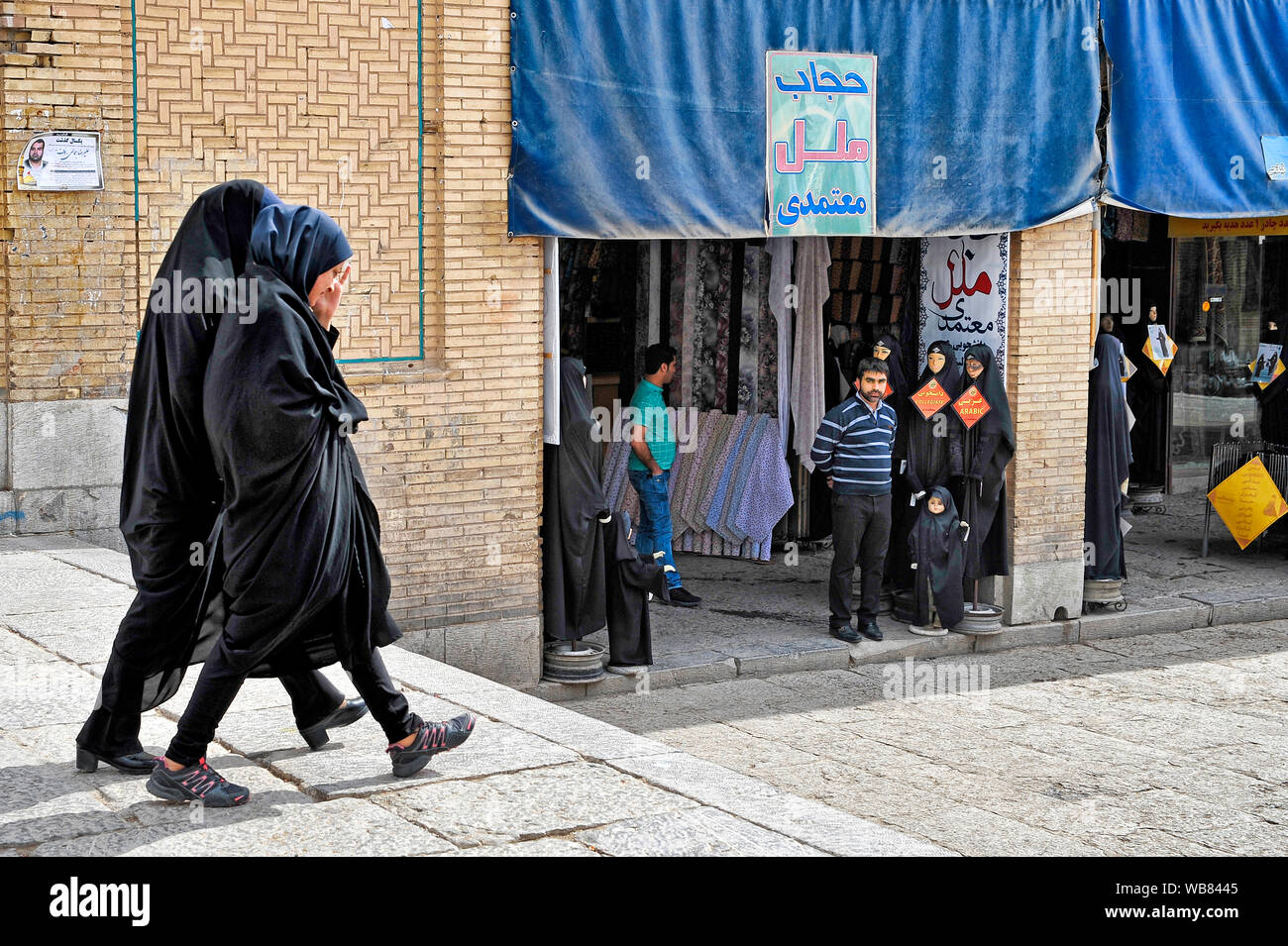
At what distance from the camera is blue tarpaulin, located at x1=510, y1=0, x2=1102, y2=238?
28.8 ft

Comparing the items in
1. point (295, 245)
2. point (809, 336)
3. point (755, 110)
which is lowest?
point (809, 336)

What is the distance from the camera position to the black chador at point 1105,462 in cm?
1112

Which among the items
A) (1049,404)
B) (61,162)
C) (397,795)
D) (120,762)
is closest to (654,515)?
(1049,404)

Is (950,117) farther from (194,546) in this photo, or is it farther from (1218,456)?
(194,546)

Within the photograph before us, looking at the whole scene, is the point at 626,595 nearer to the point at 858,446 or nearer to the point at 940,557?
the point at 858,446

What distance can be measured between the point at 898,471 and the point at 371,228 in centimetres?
418

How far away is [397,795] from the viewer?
5.05m

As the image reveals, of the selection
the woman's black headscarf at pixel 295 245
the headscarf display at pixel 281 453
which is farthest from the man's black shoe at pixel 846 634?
the woman's black headscarf at pixel 295 245

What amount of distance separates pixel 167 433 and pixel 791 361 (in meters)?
7.62

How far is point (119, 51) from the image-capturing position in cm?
786

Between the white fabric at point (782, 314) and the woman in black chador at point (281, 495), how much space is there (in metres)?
7.16

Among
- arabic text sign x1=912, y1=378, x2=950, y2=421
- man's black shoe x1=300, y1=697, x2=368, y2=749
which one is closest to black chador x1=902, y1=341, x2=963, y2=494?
arabic text sign x1=912, y1=378, x2=950, y2=421

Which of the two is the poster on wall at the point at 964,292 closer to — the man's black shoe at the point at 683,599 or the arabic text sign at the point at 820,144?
the arabic text sign at the point at 820,144

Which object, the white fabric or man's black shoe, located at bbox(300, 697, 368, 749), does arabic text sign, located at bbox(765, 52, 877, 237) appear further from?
man's black shoe, located at bbox(300, 697, 368, 749)
